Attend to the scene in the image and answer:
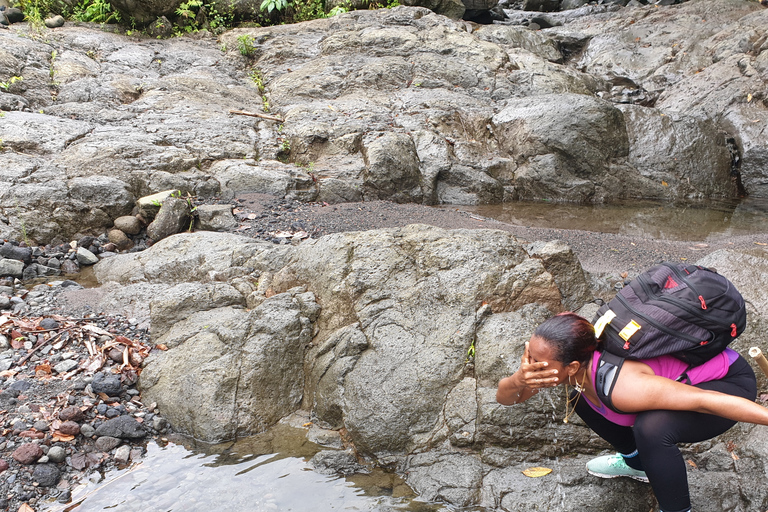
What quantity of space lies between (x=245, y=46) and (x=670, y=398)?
1196cm

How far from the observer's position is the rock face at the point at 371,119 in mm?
7254

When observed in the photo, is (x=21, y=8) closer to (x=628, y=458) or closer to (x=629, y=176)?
(x=629, y=176)

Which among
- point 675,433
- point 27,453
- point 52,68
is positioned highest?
point 52,68

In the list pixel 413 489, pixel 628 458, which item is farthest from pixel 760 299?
pixel 413 489

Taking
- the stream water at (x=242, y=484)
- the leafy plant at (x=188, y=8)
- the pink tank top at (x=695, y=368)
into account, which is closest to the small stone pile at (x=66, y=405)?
the stream water at (x=242, y=484)

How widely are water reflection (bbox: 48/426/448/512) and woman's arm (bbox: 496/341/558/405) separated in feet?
3.11

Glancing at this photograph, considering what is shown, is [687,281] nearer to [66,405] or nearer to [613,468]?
[613,468]

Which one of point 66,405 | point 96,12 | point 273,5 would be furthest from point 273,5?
point 66,405

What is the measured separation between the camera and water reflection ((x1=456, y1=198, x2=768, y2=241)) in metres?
6.59

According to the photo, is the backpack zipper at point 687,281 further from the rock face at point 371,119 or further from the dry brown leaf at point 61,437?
the rock face at point 371,119

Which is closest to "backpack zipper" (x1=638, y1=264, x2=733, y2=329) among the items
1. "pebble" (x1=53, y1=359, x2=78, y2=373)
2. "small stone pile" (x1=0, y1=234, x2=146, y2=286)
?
"pebble" (x1=53, y1=359, x2=78, y2=373)

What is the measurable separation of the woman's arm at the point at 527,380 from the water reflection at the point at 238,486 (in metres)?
0.95

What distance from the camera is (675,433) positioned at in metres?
2.32

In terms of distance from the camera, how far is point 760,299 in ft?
11.9
